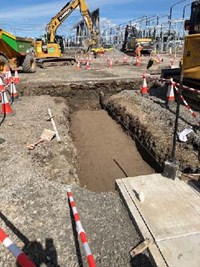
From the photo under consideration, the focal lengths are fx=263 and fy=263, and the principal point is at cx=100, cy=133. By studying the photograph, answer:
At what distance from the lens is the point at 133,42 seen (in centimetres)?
3388

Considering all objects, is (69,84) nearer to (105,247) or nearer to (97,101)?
(97,101)

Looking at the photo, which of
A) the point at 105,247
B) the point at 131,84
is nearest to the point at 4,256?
the point at 105,247

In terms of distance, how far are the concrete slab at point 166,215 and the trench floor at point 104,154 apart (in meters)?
2.35

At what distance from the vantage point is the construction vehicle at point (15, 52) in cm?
1410

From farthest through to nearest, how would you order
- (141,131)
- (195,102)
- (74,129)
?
1. (74,129)
2. (195,102)
3. (141,131)

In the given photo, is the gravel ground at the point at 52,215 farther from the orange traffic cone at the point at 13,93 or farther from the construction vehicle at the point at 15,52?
the construction vehicle at the point at 15,52

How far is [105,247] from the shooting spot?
332 centimetres

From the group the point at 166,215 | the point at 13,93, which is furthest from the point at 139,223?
the point at 13,93

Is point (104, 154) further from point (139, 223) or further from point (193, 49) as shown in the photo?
point (139, 223)

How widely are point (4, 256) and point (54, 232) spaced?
677mm

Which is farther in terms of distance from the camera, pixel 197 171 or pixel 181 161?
pixel 181 161

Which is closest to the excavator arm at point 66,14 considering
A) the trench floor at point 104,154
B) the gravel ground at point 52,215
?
the trench floor at point 104,154

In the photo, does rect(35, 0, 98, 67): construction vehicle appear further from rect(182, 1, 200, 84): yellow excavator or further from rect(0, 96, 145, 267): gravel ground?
rect(0, 96, 145, 267): gravel ground

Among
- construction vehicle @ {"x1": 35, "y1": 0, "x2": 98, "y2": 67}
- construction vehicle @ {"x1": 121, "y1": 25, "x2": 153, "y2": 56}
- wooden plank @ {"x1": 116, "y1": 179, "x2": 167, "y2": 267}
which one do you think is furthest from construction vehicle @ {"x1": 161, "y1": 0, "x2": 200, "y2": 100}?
construction vehicle @ {"x1": 121, "y1": 25, "x2": 153, "y2": 56}
